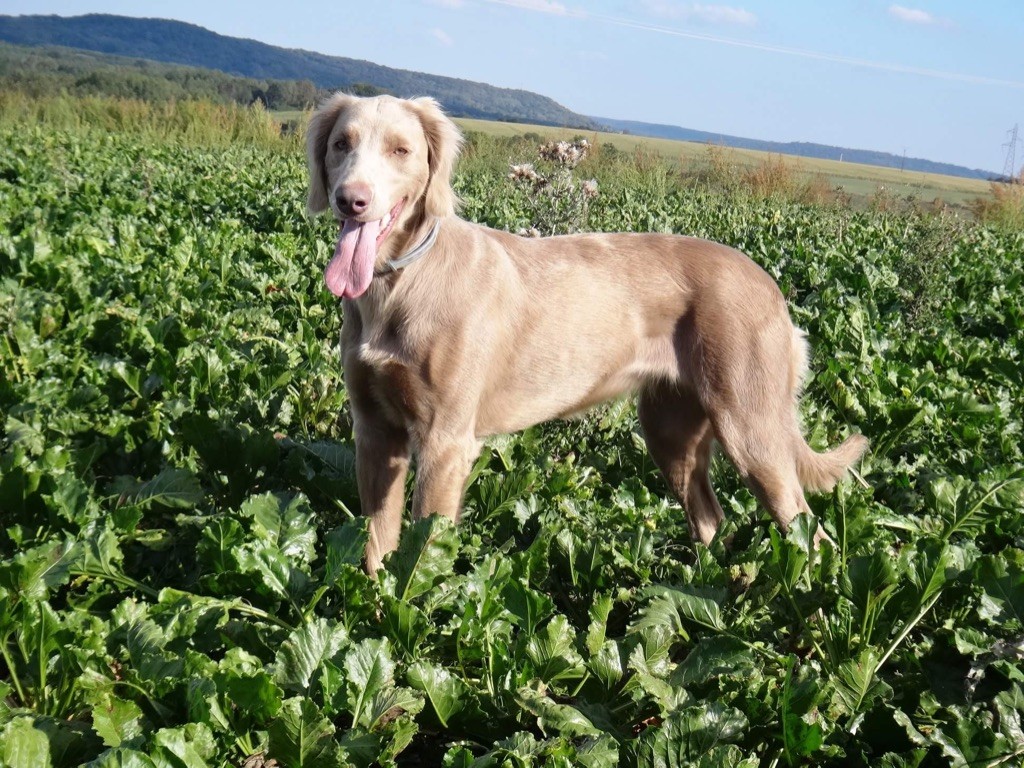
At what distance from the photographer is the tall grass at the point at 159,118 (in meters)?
22.7

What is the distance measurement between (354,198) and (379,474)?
3.34 feet

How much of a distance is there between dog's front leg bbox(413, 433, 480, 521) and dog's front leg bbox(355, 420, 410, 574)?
21cm

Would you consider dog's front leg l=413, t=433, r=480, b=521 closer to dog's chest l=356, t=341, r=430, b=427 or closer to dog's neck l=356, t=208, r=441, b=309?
dog's chest l=356, t=341, r=430, b=427

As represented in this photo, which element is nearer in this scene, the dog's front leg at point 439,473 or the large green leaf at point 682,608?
the large green leaf at point 682,608

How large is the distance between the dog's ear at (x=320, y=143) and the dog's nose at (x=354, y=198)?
0.46 m

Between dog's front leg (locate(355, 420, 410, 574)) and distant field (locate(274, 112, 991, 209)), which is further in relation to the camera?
distant field (locate(274, 112, 991, 209))

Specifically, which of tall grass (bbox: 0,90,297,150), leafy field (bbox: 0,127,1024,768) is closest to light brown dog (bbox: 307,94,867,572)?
leafy field (bbox: 0,127,1024,768)

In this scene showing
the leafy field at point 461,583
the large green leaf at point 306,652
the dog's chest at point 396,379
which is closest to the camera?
the leafy field at point 461,583

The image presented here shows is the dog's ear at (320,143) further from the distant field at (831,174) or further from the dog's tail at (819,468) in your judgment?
the distant field at (831,174)

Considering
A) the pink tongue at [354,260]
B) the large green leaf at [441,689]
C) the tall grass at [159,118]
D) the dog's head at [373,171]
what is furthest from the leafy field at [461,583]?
the tall grass at [159,118]

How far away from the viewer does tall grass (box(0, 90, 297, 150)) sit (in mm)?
22734

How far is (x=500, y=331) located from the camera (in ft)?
11.3

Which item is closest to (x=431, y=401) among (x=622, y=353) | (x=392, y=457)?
(x=392, y=457)

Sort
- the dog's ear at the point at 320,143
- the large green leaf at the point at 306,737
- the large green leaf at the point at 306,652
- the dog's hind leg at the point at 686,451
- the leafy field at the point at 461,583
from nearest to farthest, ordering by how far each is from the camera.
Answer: the large green leaf at the point at 306,737 → the leafy field at the point at 461,583 → the large green leaf at the point at 306,652 → the dog's ear at the point at 320,143 → the dog's hind leg at the point at 686,451
